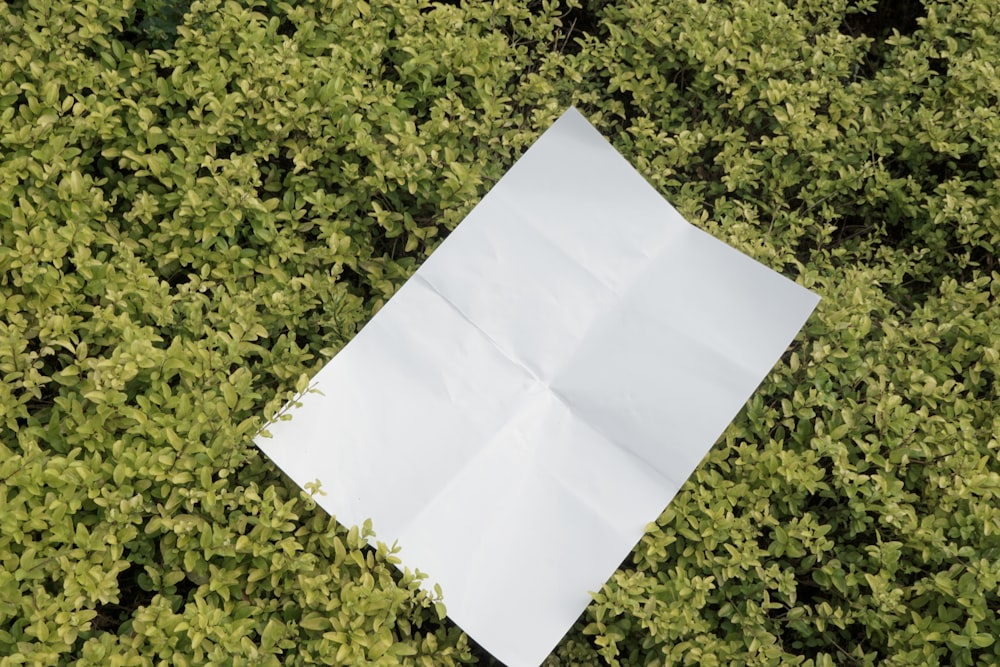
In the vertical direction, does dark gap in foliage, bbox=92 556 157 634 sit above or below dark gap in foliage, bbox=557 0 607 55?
below

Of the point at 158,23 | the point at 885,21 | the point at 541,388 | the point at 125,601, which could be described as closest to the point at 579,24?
the point at 885,21

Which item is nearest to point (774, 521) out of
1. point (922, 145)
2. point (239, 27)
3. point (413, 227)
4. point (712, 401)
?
point (712, 401)

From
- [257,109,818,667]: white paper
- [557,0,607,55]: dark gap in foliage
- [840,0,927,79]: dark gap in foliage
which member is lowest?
[257,109,818,667]: white paper

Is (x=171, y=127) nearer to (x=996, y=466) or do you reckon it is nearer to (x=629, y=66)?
(x=629, y=66)

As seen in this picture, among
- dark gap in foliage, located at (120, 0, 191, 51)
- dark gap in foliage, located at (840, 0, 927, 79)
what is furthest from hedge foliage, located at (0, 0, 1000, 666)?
dark gap in foliage, located at (840, 0, 927, 79)

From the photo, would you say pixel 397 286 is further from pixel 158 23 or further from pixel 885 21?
pixel 885 21

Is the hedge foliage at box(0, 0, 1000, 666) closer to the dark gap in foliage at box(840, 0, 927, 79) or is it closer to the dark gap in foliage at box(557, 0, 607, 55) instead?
the dark gap in foliage at box(557, 0, 607, 55)

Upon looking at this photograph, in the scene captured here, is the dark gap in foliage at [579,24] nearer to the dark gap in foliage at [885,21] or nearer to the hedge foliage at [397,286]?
the hedge foliage at [397,286]
